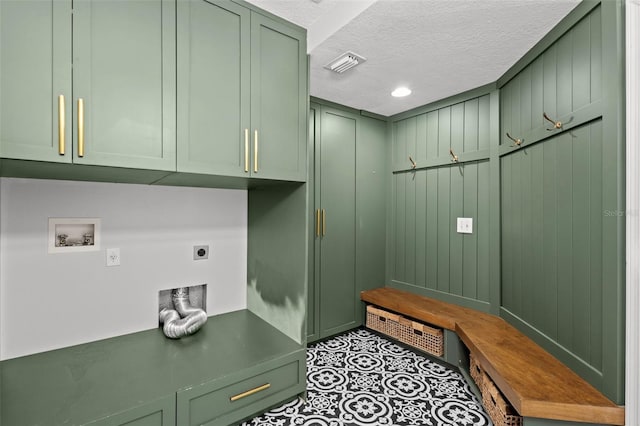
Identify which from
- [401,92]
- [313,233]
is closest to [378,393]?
[313,233]

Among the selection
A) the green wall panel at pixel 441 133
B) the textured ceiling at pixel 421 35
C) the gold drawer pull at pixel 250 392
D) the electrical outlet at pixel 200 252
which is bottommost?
the gold drawer pull at pixel 250 392

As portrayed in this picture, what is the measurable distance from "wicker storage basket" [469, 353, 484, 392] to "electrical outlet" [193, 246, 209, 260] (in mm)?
1943

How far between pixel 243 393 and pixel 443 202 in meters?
2.16

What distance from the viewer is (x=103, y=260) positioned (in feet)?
5.99

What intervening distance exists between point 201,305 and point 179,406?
86cm

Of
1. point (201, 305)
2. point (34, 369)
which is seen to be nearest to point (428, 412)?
point (201, 305)

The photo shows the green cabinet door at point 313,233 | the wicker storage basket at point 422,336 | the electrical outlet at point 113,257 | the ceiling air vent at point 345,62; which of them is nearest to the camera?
the electrical outlet at point 113,257

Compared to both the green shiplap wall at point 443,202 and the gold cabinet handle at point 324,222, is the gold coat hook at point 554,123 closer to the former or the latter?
the green shiplap wall at point 443,202

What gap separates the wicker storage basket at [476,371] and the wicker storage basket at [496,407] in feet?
0.20

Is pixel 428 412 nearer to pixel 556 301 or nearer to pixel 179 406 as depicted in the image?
pixel 556 301

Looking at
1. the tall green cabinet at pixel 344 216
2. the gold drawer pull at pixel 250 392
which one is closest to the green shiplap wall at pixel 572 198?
the tall green cabinet at pixel 344 216

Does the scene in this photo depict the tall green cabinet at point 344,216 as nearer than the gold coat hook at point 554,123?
No

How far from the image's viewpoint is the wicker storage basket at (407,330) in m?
2.37

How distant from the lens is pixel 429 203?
286 cm
